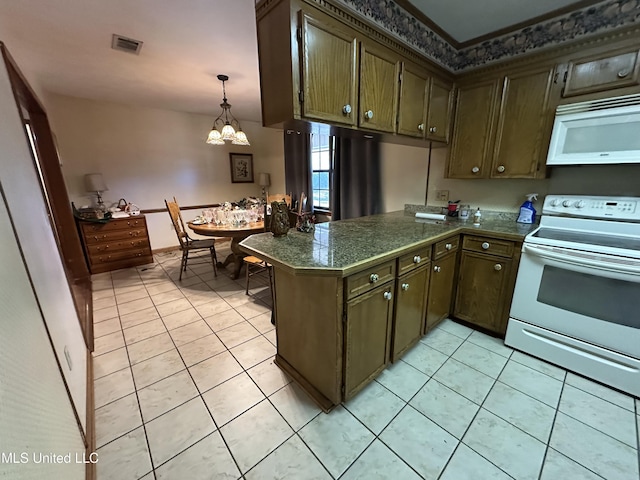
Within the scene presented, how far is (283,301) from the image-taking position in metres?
1.73

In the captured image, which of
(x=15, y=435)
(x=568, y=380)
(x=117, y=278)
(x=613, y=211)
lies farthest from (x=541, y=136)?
(x=117, y=278)

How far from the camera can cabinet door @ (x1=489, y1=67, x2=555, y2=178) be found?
197cm

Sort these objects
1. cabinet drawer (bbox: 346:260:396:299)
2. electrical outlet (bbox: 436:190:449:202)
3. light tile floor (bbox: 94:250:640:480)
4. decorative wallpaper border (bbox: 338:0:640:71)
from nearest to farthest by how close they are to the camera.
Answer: light tile floor (bbox: 94:250:640:480)
cabinet drawer (bbox: 346:260:396:299)
decorative wallpaper border (bbox: 338:0:640:71)
electrical outlet (bbox: 436:190:449:202)

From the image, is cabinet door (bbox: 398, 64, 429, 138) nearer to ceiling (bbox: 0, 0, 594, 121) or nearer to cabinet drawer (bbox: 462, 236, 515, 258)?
ceiling (bbox: 0, 0, 594, 121)

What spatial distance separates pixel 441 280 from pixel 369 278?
1.03 m

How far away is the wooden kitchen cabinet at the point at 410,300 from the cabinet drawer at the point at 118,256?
13.4 ft

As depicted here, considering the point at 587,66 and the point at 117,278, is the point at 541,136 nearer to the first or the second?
the point at 587,66

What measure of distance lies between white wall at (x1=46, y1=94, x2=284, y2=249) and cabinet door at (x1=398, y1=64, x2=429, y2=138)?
384 cm

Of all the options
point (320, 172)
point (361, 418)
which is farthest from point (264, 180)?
point (361, 418)

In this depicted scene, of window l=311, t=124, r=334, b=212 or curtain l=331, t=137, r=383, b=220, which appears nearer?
curtain l=331, t=137, r=383, b=220

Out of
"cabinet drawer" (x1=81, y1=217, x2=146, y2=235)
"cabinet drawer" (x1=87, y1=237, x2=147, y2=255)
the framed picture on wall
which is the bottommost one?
"cabinet drawer" (x1=87, y1=237, x2=147, y2=255)

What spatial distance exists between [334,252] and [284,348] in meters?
0.88

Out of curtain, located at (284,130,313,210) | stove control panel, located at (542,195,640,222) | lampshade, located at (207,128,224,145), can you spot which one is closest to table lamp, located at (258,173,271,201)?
curtain, located at (284,130,313,210)

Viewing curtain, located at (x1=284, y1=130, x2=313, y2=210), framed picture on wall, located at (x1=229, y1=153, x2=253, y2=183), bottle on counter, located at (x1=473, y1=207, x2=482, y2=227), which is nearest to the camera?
bottle on counter, located at (x1=473, y1=207, x2=482, y2=227)
